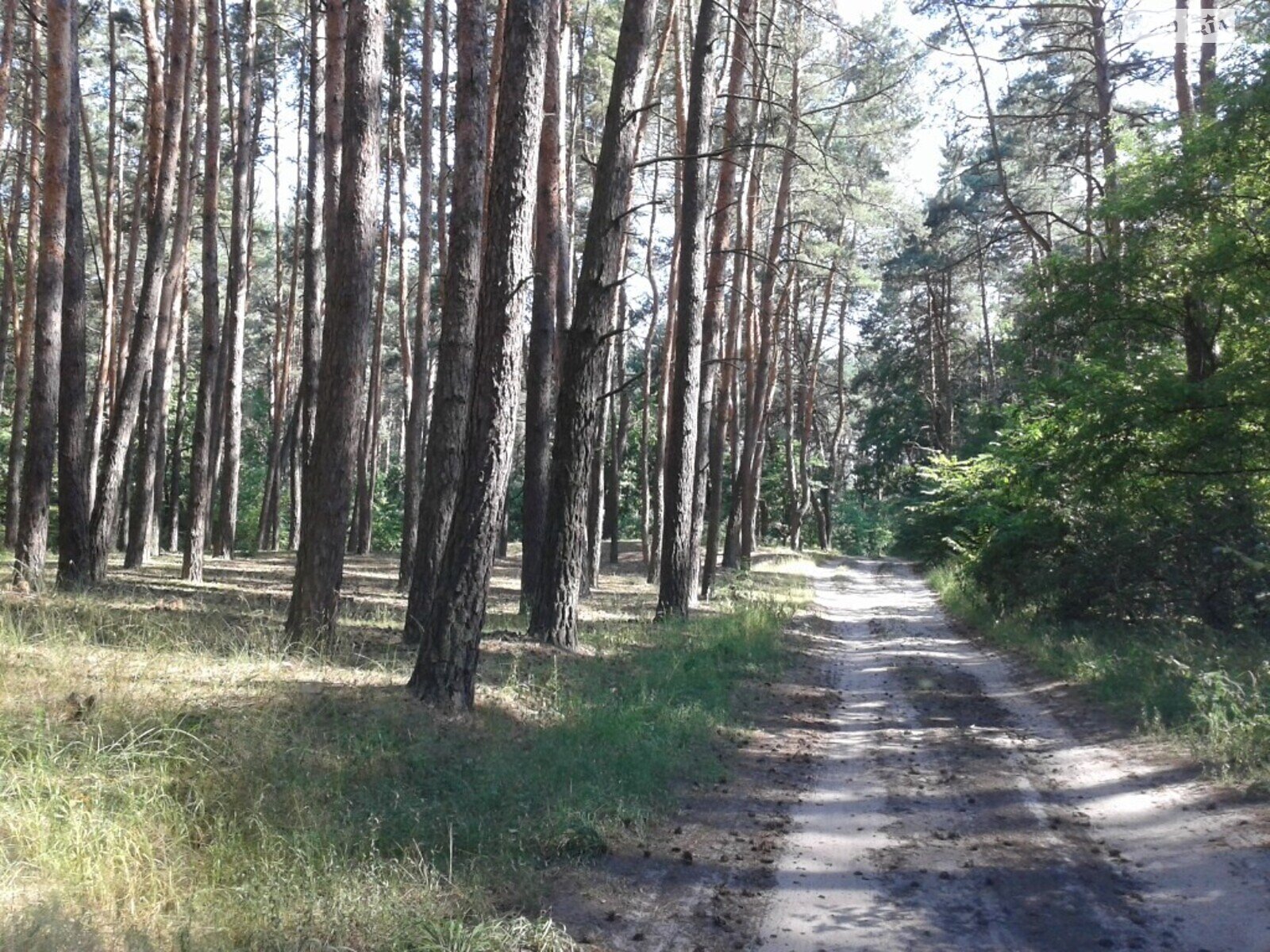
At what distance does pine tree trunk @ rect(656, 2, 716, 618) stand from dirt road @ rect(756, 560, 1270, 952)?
599cm

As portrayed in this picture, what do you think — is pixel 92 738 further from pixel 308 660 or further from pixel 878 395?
pixel 878 395

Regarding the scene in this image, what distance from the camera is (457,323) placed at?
1103 centimetres

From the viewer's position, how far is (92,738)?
19.1ft

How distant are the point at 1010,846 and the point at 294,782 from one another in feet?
14.5

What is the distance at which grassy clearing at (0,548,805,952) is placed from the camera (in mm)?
4621

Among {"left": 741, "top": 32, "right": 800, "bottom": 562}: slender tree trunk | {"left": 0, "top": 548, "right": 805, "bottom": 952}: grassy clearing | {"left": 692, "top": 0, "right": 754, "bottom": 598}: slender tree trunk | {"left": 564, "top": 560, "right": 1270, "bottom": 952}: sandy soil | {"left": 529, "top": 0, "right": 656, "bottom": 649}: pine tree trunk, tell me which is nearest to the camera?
{"left": 0, "top": 548, "right": 805, "bottom": 952}: grassy clearing

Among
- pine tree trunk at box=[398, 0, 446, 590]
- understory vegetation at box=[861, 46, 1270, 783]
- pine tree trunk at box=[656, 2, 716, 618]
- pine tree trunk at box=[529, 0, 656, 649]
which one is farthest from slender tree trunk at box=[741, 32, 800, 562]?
pine tree trunk at box=[398, 0, 446, 590]

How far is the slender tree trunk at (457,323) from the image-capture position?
433 inches

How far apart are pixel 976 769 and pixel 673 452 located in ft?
30.0

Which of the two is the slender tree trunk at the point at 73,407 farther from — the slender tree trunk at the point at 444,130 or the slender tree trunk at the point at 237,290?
the slender tree trunk at the point at 444,130

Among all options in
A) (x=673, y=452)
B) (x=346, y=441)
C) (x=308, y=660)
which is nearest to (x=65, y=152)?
(x=346, y=441)

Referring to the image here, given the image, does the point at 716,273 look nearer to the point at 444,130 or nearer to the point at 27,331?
the point at 444,130

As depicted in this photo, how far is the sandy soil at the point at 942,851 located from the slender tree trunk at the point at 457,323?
3.96m

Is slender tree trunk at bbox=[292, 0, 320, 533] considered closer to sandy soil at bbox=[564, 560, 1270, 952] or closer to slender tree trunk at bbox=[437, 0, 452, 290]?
slender tree trunk at bbox=[437, 0, 452, 290]
